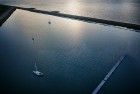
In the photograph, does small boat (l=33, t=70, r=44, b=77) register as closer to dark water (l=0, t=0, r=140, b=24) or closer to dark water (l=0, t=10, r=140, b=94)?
dark water (l=0, t=10, r=140, b=94)

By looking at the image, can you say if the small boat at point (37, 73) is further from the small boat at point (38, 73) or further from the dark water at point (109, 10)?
the dark water at point (109, 10)

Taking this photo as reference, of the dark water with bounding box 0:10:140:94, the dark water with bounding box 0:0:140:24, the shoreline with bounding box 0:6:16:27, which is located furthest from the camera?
the shoreline with bounding box 0:6:16:27

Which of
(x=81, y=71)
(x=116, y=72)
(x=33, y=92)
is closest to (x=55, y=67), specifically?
(x=81, y=71)

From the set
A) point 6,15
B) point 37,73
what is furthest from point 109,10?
point 37,73

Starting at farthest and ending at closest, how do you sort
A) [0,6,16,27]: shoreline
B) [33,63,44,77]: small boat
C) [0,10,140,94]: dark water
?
[0,6,16,27]: shoreline < [33,63,44,77]: small boat < [0,10,140,94]: dark water

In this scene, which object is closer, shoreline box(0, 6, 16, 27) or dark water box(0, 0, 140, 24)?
dark water box(0, 0, 140, 24)

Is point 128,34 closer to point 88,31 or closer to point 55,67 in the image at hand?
point 88,31

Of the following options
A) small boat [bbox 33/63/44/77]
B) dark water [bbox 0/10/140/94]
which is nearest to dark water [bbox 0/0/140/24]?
dark water [bbox 0/10/140/94]

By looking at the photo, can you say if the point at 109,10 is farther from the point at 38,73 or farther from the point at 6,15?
the point at 38,73

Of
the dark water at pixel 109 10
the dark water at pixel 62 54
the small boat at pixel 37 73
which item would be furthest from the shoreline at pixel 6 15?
the small boat at pixel 37 73
